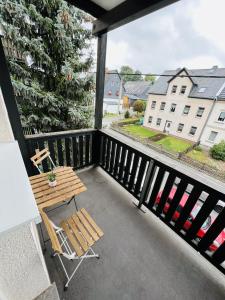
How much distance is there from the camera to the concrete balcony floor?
1277 mm

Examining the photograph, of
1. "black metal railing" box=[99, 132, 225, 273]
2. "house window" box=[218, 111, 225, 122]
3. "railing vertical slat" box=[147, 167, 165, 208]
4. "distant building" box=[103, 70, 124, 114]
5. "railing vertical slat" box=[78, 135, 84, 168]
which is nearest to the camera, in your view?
"house window" box=[218, 111, 225, 122]

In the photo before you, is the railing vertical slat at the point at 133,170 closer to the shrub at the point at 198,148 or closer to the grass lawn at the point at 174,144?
the grass lawn at the point at 174,144

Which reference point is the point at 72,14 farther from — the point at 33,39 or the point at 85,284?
the point at 85,284

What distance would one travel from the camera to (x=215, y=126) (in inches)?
43.1

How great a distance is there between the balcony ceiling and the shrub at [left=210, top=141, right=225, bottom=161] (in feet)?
4.67

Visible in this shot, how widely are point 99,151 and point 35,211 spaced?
2362 mm

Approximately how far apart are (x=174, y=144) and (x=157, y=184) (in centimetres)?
69

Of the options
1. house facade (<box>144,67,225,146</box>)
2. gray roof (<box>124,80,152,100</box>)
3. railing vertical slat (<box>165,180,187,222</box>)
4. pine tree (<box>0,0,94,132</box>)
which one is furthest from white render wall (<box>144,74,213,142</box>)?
pine tree (<box>0,0,94,132</box>)

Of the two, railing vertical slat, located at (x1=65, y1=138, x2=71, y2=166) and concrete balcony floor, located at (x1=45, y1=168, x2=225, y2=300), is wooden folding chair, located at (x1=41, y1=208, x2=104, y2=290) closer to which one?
concrete balcony floor, located at (x1=45, y1=168, x2=225, y2=300)

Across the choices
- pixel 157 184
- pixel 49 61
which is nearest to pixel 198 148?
pixel 157 184

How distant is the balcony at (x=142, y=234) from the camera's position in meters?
1.31

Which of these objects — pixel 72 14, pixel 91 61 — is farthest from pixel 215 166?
pixel 72 14

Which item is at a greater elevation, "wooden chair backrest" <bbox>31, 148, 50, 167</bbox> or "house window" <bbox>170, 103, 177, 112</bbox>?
"house window" <bbox>170, 103, 177, 112</bbox>

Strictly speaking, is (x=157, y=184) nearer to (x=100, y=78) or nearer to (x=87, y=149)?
(x=87, y=149)
